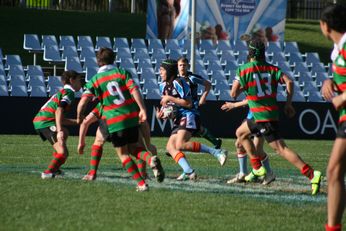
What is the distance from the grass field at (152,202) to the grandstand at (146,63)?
37.9 feet

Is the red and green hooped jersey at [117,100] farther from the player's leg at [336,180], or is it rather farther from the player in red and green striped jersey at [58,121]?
the player's leg at [336,180]

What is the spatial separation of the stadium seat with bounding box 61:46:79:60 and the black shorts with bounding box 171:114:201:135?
15.1 m

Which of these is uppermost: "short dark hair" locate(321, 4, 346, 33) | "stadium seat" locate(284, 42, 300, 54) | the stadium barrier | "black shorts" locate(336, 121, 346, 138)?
"short dark hair" locate(321, 4, 346, 33)

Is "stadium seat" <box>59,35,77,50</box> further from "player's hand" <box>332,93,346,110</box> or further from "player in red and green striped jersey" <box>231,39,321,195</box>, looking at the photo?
"player's hand" <box>332,93,346,110</box>

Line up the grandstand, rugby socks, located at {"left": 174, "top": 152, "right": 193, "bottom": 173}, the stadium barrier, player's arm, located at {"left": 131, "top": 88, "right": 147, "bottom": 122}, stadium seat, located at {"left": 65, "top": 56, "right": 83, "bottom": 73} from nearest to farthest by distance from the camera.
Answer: player's arm, located at {"left": 131, "top": 88, "right": 147, "bottom": 122} → rugby socks, located at {"left": 174, "top": 152, "right": 193, "bottom": 173} → the stadium barrier → the grandstand → stadium seat, located at {"left": 65, "top": 56, "right": 83, "bottom": 73}

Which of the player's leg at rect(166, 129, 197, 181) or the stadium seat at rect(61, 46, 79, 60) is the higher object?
the player's leg at rect(166, 129, 197, 181)

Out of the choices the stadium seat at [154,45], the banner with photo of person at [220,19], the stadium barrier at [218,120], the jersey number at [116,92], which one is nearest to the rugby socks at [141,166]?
the jersey number at [116,92]

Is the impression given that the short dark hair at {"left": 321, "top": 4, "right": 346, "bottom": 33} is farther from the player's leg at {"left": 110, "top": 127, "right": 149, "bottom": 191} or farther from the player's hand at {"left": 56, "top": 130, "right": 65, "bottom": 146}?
the player's hand at {"left": 56, "top": 130, "right": 65, "bottom": 146}

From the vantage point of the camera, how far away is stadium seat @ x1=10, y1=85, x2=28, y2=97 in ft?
83.8

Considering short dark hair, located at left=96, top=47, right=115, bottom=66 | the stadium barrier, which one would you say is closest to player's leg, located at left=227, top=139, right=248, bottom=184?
short dark hair, located at left=96, top=47, right=115, bottom=66

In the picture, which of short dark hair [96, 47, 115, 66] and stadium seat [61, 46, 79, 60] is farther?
stadium seat [61, 46, 79, 60]

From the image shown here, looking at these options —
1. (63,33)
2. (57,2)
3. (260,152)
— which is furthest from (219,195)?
(57,2)

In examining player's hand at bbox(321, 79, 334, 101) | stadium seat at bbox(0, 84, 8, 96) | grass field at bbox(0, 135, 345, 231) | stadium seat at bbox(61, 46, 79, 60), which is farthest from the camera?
stadium seat at bbox(61, 46, 79, 60)

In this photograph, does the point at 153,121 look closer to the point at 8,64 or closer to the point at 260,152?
the point at 8,64
